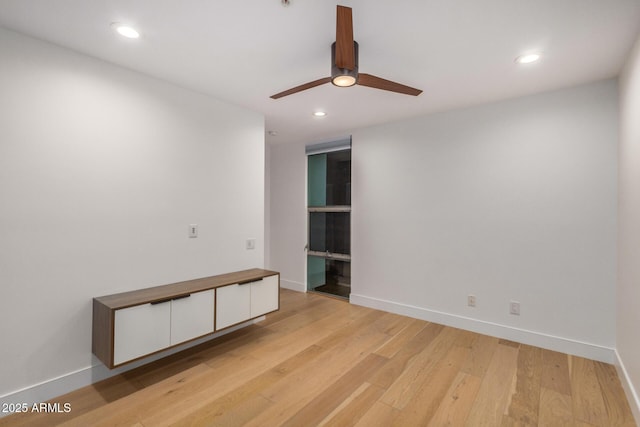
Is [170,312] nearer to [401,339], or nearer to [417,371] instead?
[417,371]

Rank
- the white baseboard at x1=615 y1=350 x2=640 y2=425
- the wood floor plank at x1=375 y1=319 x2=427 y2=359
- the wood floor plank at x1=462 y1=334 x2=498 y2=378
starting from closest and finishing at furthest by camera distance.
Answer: the white baseboard at x1=615 y1=350 x2=640 y2=425 → the wood floor plank at x1=462 y1=334 x2=498 y2=378 → the wood floor plank at x1=375 y1=319 x2=427 y2=359

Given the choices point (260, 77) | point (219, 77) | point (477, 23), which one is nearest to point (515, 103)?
point (477, 23)

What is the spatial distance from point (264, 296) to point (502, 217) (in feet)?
8.57

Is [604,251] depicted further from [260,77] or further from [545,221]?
[260,77]

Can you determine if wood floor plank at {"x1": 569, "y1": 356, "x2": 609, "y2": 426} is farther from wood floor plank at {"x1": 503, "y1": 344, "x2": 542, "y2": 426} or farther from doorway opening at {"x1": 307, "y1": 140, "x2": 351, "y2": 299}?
doorway opening at {"x1": 307, "y1": 140, "x2": 351, "y2": 299}

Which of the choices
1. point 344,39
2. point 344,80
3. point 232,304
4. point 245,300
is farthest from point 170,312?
point 344,39

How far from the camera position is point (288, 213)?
5.04 m

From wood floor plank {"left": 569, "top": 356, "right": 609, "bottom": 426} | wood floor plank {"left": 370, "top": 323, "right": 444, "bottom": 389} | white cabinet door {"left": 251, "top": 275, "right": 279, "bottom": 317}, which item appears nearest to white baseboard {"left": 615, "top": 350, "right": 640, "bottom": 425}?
wood floor plank {"left": 569, "top": 356, "right": 609, "bottom": 426}

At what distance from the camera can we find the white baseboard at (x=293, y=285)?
4871mm

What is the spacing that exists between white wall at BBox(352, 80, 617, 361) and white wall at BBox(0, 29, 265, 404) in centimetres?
217

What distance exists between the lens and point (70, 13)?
1.75m

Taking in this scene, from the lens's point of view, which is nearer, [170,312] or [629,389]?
[629,389]

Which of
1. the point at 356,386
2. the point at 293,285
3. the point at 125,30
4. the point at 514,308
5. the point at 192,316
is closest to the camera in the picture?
the point at 125,30

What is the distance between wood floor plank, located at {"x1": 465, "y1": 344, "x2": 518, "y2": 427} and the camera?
1896mm
